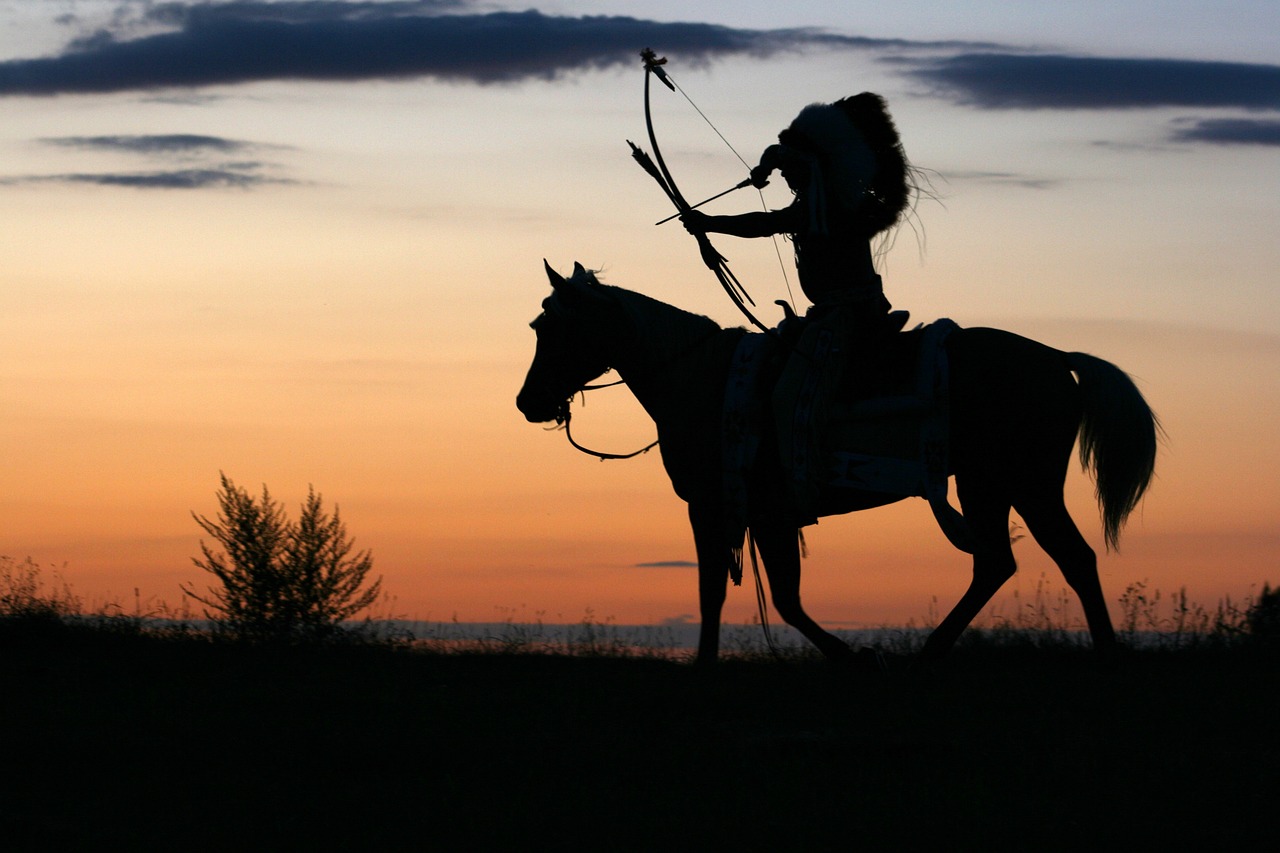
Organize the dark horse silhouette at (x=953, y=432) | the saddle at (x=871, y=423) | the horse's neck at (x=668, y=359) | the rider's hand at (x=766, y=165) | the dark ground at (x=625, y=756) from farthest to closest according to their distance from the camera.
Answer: the horse's neck at (x=668, y=359)
the rider's hand at (x=766, y=165)
the dark horse silhouette at (x=953, y=432)
the saddle at (x=871, y=423)
the dark ground at (x=625, y=756)

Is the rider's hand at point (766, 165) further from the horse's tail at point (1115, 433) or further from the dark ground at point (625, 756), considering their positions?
the dark ground at point (625, 756)

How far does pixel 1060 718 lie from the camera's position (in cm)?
717

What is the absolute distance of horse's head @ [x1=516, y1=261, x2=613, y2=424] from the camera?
9.38m

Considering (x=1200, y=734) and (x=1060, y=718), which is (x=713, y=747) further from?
(x=1200, y=734)

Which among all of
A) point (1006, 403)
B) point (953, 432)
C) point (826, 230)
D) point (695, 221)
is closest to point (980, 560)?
point (953, 432)

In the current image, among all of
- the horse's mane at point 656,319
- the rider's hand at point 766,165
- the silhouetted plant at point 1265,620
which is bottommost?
the silhouetted plant at point 1265,620

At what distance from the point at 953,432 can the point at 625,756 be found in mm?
3457

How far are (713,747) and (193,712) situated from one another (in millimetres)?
2687

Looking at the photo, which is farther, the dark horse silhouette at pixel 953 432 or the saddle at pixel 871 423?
the dark horse silhouette at pixel 953 432

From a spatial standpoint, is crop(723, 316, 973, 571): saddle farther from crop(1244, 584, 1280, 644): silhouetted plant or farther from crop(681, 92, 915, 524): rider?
crop(1244, 584, 1280, 644): silhouetted plant

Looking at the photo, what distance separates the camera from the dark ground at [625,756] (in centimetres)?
528

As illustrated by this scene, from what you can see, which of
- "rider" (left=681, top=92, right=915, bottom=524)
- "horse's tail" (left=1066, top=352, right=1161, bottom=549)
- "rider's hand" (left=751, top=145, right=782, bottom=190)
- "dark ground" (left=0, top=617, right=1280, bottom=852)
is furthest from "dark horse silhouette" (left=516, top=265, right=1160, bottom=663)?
"rider's hand" (left=751, top=145, right=782, bottom=190)

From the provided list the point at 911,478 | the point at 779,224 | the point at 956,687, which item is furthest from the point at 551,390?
the point at 956,687

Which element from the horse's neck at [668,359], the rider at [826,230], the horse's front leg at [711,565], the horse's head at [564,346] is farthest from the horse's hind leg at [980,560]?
the horse's head at [564,346]
